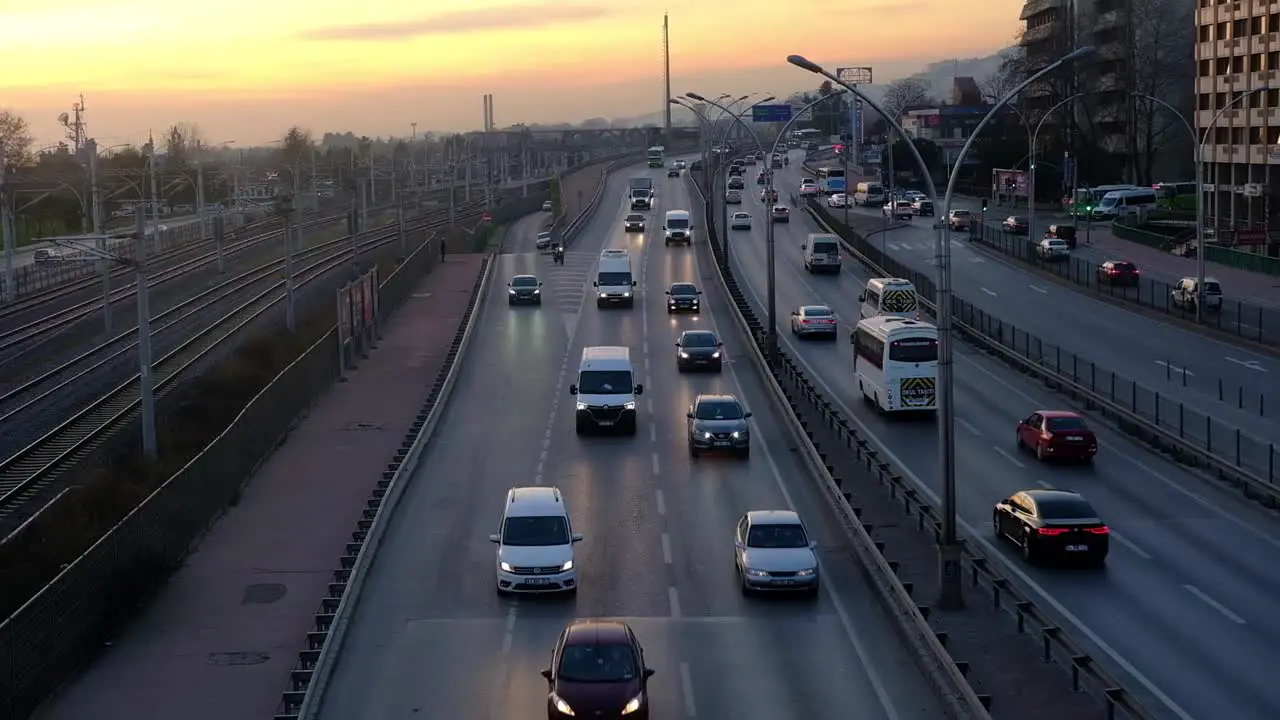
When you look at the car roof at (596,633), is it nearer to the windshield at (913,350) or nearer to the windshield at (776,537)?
the windshield at (776,537)

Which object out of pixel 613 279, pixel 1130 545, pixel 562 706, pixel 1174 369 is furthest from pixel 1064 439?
pixel 613 279

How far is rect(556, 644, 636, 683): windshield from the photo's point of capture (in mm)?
17609

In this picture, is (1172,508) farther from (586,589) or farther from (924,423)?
(586,589)

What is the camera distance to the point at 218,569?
87.4 ft

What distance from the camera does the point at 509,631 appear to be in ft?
73.7

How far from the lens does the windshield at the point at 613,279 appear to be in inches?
2409

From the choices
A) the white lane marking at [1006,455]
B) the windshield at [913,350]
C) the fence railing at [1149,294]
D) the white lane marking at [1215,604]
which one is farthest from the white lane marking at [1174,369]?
the white lane marking at [1215,604]

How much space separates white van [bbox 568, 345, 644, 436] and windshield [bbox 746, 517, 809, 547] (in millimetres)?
13736

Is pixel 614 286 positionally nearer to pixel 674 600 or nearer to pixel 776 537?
pixel 776 537

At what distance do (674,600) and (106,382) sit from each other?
2780 cm

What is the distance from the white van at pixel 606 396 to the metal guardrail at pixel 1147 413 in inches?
491

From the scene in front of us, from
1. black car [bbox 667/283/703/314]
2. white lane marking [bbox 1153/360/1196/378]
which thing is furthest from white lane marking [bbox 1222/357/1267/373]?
black car [bbox 667/283/703/314]

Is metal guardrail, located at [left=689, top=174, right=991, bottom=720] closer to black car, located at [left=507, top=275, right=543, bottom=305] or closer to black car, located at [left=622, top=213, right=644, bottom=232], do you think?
black car, located at [left=507, top=275, right=543, bottom=305]

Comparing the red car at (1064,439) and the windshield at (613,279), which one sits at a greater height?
A: the windshield at (613,279)
